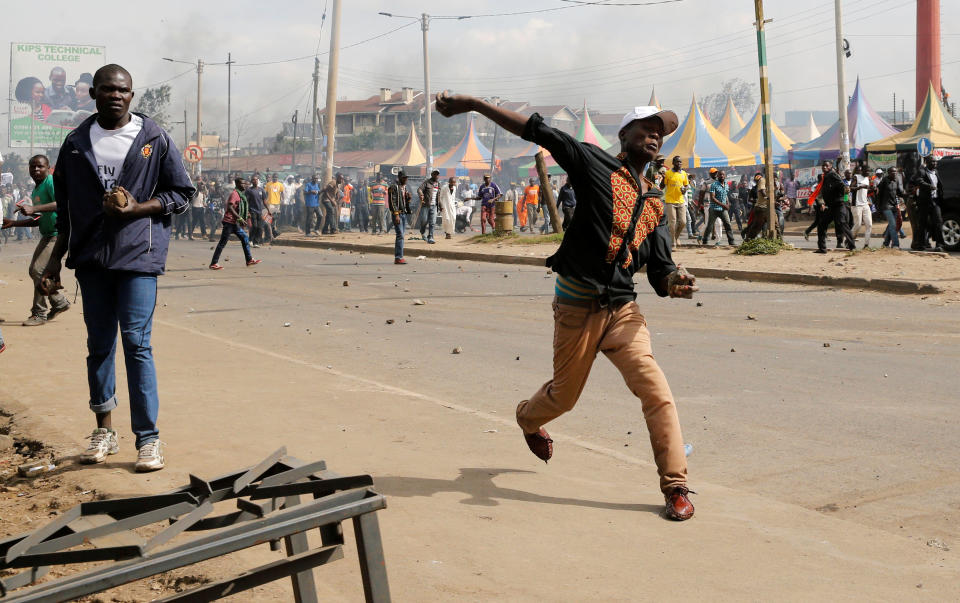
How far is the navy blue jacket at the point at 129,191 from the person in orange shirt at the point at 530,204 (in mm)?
31394

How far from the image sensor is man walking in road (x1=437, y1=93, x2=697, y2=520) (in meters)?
4.50

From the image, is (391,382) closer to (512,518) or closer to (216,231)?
(512,518)

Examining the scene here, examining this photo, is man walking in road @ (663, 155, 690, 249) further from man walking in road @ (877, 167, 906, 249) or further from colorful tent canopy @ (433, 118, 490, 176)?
colorful tent canopy @ (433, 118, 490, 176)

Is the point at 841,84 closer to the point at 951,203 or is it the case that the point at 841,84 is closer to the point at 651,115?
the point at 951,203

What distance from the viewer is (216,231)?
39625 mm

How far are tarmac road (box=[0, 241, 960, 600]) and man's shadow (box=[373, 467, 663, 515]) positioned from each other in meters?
0.02

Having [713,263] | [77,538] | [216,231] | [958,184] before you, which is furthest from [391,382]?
[216,231]

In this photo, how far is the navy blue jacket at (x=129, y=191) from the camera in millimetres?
5000

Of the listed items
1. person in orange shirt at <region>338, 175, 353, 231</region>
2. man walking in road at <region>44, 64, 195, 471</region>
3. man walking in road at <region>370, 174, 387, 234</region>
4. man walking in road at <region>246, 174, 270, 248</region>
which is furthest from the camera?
man walking in road at <region>370, 174, 387, 234</region>

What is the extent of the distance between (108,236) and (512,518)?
2296 millimetres

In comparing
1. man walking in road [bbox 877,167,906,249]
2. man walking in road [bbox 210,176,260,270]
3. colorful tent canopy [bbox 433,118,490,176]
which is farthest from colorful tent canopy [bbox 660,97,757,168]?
man walking in road [bbox 210,176,260,270]

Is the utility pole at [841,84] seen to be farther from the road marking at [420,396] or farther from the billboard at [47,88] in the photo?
the billboard at [47,88]

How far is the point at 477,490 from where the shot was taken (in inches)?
190

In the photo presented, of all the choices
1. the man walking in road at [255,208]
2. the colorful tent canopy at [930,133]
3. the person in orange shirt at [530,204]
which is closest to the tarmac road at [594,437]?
the man walking in road at [255,208]
